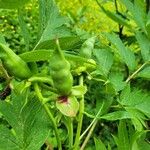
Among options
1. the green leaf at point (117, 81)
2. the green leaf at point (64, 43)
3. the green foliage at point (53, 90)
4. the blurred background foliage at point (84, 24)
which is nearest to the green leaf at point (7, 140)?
the green foliage at point (53, 90)

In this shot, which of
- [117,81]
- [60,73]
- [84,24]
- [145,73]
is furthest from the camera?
[84,24]

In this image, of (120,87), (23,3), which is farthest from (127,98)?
(23,3)

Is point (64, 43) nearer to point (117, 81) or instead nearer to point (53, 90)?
point (53, 90)

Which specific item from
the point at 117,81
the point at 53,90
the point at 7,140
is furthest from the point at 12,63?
the point at 117,81

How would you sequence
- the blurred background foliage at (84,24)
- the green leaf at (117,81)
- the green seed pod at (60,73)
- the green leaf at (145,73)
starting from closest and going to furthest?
the green seed pod at (60,73) → the green leaf at (117,81) → the green leaf at (145,73) → the blurred background foliage at (84,24)

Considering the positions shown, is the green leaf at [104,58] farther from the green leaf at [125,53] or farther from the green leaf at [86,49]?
the green leaf at [86,49]

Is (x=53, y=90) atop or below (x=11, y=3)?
below

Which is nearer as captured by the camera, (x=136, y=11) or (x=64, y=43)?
(x=64, y=43)

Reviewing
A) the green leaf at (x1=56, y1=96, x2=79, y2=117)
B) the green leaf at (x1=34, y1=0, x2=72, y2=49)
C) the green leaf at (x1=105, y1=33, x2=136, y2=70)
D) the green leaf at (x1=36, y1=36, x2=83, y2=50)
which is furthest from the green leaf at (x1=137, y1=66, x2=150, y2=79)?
the green leaf at (x1=56, y1=96, x2=79, y2=117)
